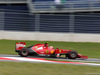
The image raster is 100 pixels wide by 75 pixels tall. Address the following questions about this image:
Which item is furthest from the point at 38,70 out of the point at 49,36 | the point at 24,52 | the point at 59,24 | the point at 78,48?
the point at 59,24

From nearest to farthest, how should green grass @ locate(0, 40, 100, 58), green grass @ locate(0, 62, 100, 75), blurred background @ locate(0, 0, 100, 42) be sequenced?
green grass @ locate(0, 62, 100, 75) → green grass @ locate(0, 40, 100, 58) → blurred background @ locate(0, 0, 100, 42)

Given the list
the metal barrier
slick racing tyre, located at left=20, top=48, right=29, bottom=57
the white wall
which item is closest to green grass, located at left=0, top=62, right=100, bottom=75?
slick racing tyre, located at left=20, top=48, right=29, bottom=57

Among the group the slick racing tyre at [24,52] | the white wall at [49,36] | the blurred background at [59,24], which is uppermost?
the blurred background at [59,24]

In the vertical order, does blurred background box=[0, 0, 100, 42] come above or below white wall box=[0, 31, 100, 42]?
above

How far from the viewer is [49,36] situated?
674 inches

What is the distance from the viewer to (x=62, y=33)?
669 inches

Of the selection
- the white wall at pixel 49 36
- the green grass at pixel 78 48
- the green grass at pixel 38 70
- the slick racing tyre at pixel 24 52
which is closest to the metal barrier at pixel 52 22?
the white wall at pixel 49 36

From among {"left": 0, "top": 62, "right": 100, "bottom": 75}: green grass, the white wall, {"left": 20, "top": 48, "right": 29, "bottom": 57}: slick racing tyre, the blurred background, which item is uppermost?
the blurred background

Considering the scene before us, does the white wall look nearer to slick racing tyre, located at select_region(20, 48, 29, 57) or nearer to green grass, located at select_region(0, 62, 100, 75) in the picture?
slick racing tyre, located at select_region(20, 48, 29, 57)

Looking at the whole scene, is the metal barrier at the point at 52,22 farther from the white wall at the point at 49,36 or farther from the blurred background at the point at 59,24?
the white wall at the point at 49,36

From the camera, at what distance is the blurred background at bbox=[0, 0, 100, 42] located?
1689cm

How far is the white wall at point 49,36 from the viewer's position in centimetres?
1664

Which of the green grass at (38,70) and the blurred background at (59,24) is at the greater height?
the blurred background at (59,24)

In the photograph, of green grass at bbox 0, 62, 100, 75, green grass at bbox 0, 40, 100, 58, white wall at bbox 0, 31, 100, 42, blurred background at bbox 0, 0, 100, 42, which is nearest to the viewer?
green grass at bbox 0, 62, 100, 75
